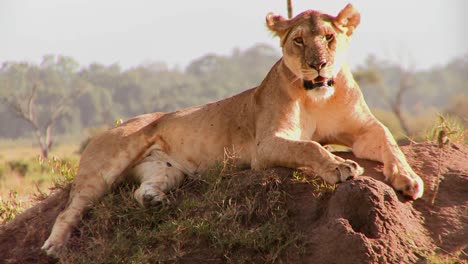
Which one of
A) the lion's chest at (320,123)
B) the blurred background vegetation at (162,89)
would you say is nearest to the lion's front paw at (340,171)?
the lion's chest at (320,123)

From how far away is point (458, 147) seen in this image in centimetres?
581

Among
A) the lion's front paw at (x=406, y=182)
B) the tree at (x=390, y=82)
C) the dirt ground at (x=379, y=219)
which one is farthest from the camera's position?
the tree at (x=390, y=82)

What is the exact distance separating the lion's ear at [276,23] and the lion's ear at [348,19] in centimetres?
40

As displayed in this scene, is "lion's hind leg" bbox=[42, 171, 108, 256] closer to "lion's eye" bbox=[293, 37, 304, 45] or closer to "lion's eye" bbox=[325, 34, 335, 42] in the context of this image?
"lion's eye" bbox=[293, 37, 304, 45]

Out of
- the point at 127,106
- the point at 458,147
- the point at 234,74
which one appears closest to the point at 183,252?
the point at 458,147

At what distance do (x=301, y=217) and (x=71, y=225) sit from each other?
1728mm

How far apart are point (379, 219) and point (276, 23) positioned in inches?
71.3

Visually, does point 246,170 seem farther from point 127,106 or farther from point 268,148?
point 127,106

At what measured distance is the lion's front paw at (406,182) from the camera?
16.4 feet

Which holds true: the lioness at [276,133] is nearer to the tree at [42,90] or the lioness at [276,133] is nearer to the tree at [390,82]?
the tree at [390,82]

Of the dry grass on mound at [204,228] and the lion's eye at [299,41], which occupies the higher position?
the lion's eye at [299,41]

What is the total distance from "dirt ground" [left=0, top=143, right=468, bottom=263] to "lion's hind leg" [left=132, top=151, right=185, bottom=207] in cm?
68

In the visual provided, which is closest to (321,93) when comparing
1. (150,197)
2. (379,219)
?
(379,219)

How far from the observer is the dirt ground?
455 cm
